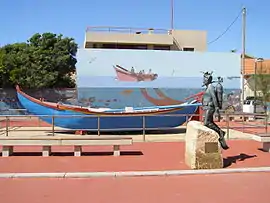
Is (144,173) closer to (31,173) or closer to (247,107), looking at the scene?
(31,173)

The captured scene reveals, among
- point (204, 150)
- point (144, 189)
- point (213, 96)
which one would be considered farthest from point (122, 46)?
point (144, 189)

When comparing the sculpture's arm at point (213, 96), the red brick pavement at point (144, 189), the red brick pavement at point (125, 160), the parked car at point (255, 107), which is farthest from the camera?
the parked car at point (255, 107)

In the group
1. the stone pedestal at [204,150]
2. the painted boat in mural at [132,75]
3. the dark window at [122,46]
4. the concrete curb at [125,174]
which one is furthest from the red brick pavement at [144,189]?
the dark window at [122,46]

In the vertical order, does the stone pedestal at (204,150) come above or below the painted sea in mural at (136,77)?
below

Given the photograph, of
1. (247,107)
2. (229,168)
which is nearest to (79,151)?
(229,168)

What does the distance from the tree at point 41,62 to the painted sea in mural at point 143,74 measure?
5.28 m

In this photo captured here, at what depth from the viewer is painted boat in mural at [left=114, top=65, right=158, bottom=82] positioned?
28703 mm

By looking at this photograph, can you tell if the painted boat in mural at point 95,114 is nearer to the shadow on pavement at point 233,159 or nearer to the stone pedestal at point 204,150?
the shadow on pavement at point 233,159

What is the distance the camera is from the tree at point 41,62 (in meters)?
31.0

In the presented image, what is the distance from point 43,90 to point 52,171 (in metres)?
20.9

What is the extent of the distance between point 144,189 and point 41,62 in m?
27.7

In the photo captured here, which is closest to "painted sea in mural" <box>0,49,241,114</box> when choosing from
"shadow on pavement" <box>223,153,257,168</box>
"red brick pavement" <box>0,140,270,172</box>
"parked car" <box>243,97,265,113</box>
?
"parked car" <box>243,97,265,113</box>

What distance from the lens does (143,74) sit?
2903cm

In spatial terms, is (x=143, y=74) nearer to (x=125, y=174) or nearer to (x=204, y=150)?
(x=204, y=150)
